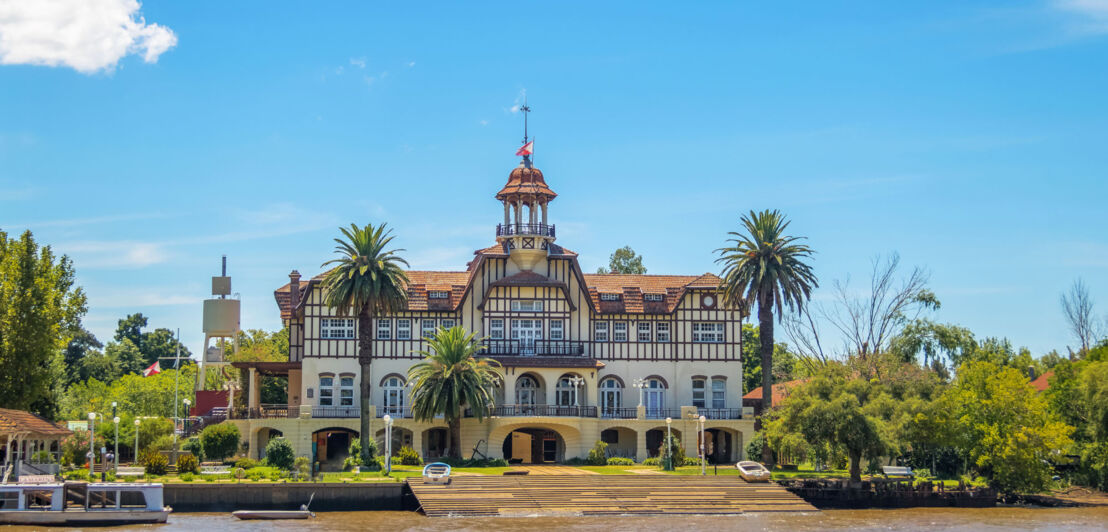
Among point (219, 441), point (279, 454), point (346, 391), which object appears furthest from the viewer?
point (346, 391)

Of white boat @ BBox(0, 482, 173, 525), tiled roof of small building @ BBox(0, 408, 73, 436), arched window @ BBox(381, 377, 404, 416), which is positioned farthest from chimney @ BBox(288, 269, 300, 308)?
white boat @ BBox(0, 482, 173, 525)

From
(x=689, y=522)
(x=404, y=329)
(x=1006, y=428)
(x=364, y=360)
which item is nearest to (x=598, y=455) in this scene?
(x=364, y=360)

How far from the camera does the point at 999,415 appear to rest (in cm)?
5650

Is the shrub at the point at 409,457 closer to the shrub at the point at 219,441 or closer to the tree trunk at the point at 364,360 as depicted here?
the tree trunk at the point at 364,360

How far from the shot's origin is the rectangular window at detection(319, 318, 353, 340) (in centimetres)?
6669

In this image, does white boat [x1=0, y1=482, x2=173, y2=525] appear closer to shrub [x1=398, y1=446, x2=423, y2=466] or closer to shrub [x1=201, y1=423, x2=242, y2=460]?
shrub [x1=201, y1=423, x2=242, y2=460]

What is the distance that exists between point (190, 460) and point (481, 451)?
16448 mm

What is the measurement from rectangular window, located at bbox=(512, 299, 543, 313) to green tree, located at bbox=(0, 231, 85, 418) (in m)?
25.1

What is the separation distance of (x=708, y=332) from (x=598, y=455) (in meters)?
12.1

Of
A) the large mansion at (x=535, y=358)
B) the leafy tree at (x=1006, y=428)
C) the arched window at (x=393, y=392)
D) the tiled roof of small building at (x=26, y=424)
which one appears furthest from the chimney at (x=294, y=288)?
the leafy tree at (x=1006, y=428)

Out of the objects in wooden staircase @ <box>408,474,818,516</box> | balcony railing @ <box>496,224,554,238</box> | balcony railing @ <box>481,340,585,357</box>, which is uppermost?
balcony railing @ <box>496,224,554,238</box>

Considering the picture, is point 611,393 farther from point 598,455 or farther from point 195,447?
point 195,447

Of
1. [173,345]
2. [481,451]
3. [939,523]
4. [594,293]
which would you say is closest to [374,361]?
[481,451]

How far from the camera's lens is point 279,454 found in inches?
2288
